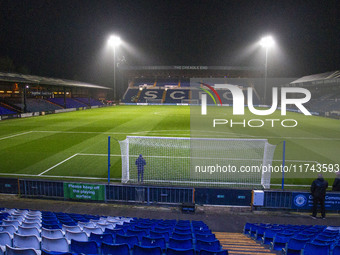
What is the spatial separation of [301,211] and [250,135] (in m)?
12.7

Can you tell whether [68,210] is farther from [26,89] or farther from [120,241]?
[26,89]

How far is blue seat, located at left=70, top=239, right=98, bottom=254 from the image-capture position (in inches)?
148

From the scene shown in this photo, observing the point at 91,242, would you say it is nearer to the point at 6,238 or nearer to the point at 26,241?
the point at 26,241

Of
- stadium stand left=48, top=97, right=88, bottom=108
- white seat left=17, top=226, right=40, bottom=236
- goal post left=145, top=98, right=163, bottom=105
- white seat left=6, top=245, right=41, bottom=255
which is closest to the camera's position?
white seat left=6, top=245, right=41, bottom=255

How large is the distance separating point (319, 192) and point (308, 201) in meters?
0.70

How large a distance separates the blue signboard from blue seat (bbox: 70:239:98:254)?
739 cm

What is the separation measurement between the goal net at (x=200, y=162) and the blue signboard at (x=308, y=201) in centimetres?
146

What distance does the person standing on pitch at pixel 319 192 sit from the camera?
8.31 meters

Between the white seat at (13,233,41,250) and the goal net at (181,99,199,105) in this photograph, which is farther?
the goal net at (181,99,199,105)

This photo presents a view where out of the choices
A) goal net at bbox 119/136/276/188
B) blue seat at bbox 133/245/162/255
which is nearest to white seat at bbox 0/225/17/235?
blue seat at bbox 133/245/162/255

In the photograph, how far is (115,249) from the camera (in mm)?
3662

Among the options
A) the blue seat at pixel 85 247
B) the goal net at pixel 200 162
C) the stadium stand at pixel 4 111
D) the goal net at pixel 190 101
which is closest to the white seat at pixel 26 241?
the blue seat at pixel 85 247

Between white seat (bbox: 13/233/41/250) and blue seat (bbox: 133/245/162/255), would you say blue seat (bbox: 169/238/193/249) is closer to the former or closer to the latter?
blue seat (bbox: 133/245/162/255)

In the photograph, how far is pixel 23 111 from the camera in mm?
36531
